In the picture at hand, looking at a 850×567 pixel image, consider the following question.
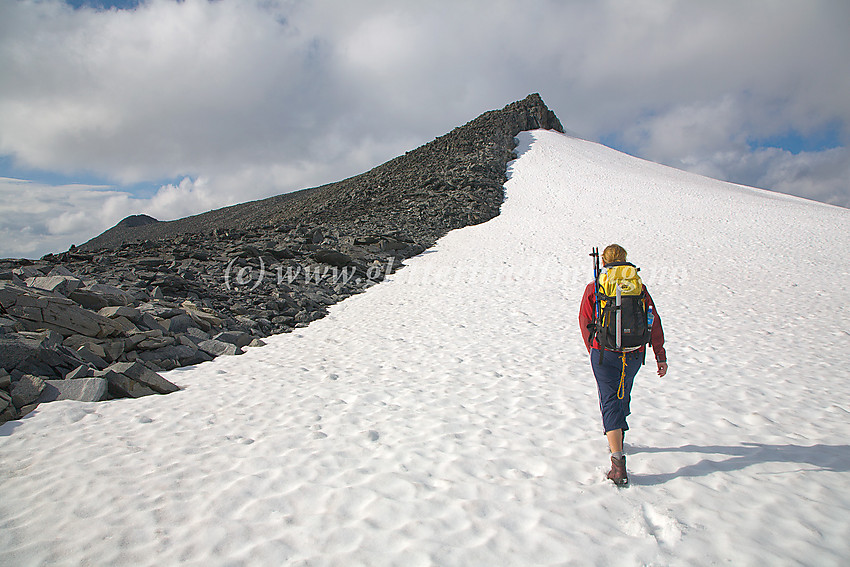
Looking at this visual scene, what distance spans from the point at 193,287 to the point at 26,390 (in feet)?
22.4

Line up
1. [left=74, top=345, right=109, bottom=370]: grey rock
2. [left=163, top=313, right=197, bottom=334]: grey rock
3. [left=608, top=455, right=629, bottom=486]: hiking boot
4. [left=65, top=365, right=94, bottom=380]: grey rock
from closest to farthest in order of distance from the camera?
1. [left=608, top=455, right=629, bottom=486]: hiking boot
2. [left=65, top=365, right=94, bottom=380]: grey rock
3. [left=74, top=345, right=109, bottom=370]: grey rock
4. [left=163, top=313, right=197, bottom=334]: grey rock

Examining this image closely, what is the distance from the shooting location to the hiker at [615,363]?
3.74 metres

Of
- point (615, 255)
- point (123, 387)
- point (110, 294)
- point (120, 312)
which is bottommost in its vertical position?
point (123, 387)

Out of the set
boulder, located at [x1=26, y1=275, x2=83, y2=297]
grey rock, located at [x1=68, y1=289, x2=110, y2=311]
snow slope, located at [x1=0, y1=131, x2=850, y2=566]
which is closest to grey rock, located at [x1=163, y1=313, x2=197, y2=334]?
grey rock, located at [x1=68, y1=289, x2=110, y2=311]

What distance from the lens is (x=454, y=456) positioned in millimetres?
4344

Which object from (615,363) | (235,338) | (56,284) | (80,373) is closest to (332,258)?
(235,338)

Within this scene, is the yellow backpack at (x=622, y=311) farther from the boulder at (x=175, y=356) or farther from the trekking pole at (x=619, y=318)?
the boulder at (x=175, y=356)

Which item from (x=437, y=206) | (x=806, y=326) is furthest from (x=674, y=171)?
(x=806, y=326)

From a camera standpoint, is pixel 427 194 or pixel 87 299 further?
pixel 427 194

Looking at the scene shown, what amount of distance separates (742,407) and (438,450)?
412 cm

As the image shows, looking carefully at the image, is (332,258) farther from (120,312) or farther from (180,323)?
(120,312)

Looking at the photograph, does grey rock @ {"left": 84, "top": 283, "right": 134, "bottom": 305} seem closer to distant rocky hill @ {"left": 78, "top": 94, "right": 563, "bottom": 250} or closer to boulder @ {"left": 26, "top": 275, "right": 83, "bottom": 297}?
boulder @ {"left": 26, "top": 275, "right": 83, "bottom": 297}

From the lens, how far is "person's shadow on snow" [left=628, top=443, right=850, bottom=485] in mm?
3834

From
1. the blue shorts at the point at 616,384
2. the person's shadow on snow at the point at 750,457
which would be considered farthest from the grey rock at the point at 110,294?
the person's shadow on snow at the point at 750,457
